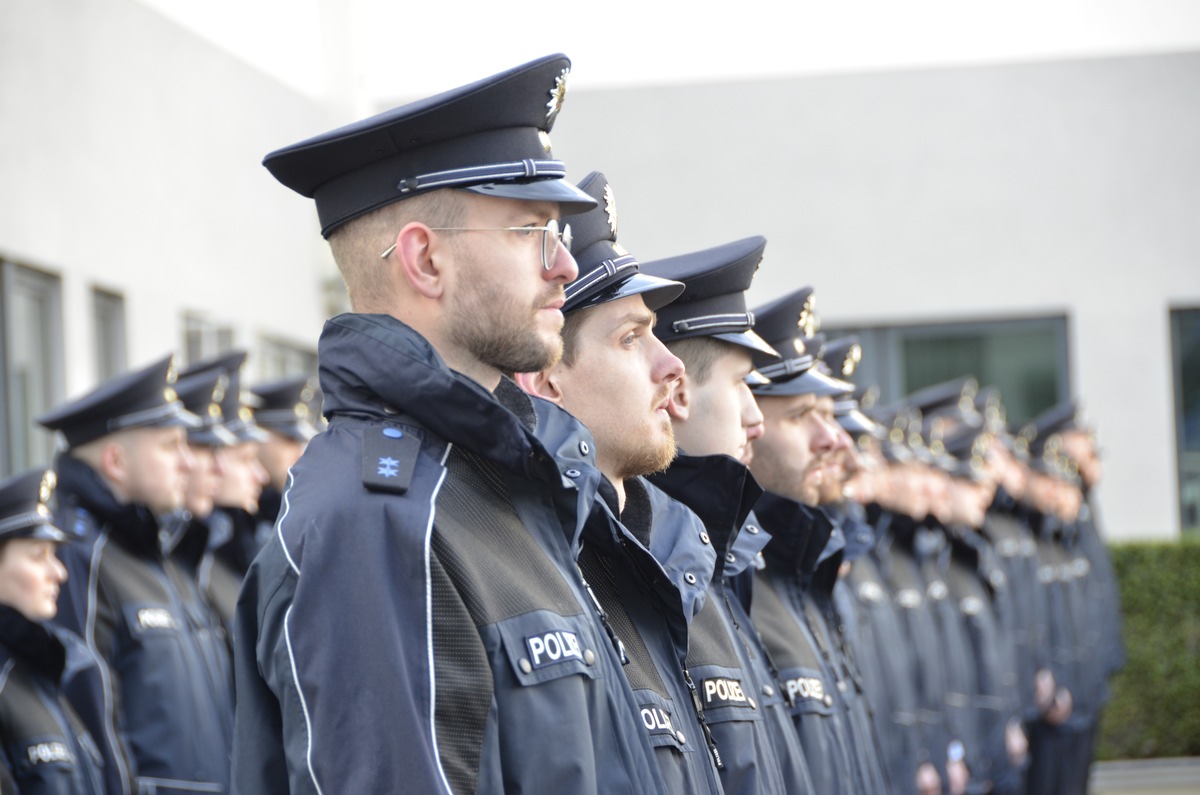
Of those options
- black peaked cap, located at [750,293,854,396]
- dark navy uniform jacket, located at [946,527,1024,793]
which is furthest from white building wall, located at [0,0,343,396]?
black peaked cap, located at [750,293,854,396]

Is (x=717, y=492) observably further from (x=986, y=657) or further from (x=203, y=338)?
(x=203, y=338)

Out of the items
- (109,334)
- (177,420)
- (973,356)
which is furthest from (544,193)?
(973,356)

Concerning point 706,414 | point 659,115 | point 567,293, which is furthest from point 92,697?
point 659,115

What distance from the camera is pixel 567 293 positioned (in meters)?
3.64

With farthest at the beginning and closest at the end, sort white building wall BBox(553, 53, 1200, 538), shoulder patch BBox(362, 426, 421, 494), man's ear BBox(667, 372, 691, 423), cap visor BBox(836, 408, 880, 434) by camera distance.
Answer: white building wall BBox(553, 53, 1200, 538) → cap visor BBox(836, 408, 880, 434) → man's ear BBox(667, 372, 691, 423) → shoulder patch BBox(362, 426, 421, 494)

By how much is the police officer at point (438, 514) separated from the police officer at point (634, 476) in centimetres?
38

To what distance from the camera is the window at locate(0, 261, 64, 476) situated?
1052cm

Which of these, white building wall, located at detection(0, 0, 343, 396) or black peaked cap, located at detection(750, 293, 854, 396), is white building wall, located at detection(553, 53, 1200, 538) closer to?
white building wall, located at detection(0, 0, 343, 396)

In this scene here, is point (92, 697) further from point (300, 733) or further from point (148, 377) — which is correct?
point (300, 733)

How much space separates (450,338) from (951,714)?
23.0 feet

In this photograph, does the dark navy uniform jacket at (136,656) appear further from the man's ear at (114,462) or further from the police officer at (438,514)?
the police officer at (438,514)

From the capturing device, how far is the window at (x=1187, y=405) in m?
18.1

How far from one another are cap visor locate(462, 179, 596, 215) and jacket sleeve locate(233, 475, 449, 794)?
53 centimetres

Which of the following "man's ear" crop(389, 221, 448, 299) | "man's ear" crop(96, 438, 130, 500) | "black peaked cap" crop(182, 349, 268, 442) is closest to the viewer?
"man's ear" crop(389, 221, 448, 299)
